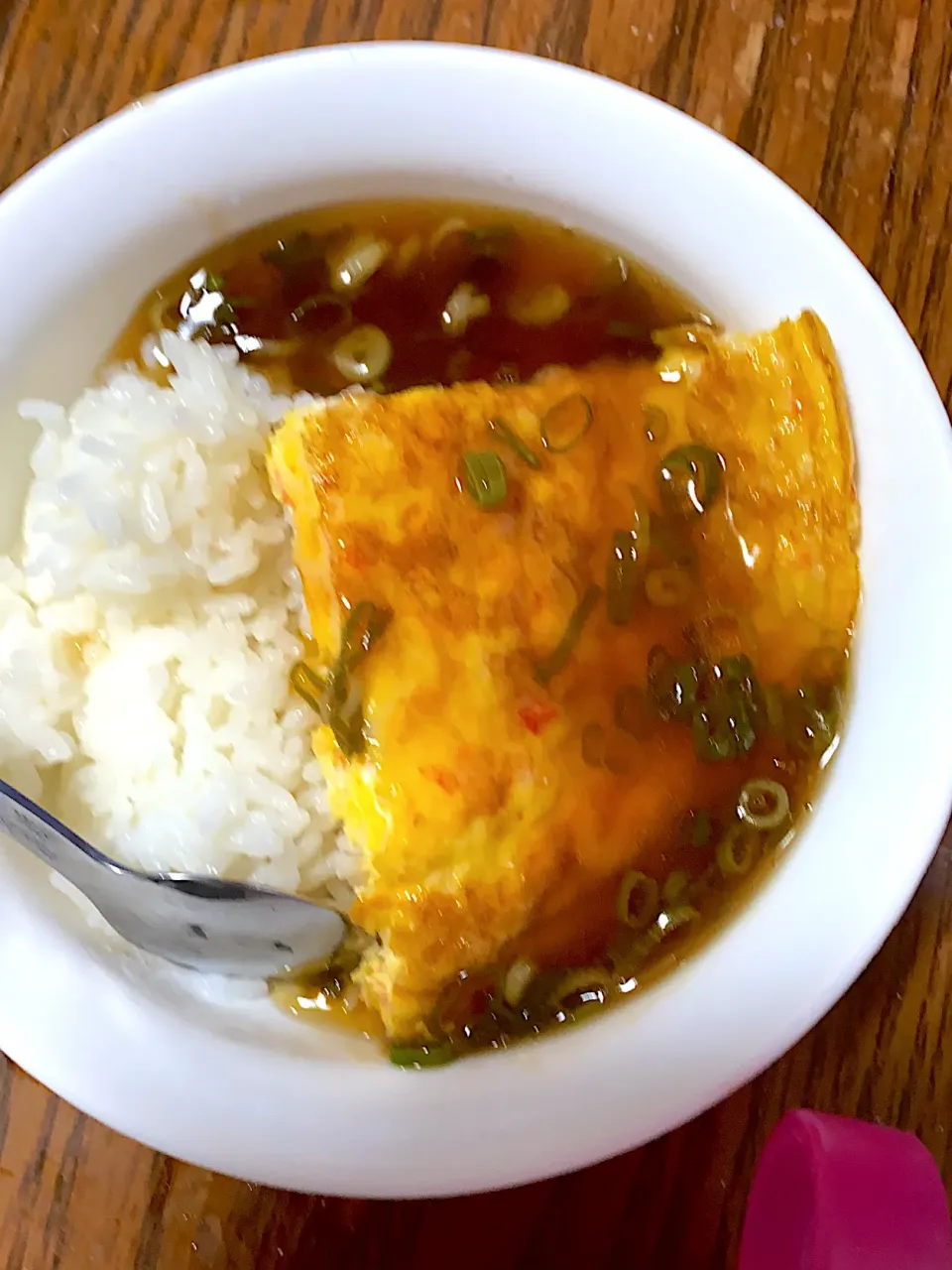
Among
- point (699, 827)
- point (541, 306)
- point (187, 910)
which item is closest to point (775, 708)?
point (699, 827)

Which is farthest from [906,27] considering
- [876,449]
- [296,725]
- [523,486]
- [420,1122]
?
[420,1122]

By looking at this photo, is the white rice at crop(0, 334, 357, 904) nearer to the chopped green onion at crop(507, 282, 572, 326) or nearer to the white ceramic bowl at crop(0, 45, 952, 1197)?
the white ceramic bowl at crop(0, 45, 952, 1197)

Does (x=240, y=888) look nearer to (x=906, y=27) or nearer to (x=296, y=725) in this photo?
(x=296, y=725)

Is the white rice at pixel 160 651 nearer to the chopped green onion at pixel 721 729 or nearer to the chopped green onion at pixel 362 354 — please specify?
the chopped green onion at pixel 362 354

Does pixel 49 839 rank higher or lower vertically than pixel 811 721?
lower

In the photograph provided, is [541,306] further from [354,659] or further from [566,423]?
[354,659]

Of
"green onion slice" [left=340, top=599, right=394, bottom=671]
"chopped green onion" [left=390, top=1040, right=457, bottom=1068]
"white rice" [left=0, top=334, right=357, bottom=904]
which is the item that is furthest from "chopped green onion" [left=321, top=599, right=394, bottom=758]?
"chopped green onion" [left=390, top=1040, right=457, bottom=1068]
